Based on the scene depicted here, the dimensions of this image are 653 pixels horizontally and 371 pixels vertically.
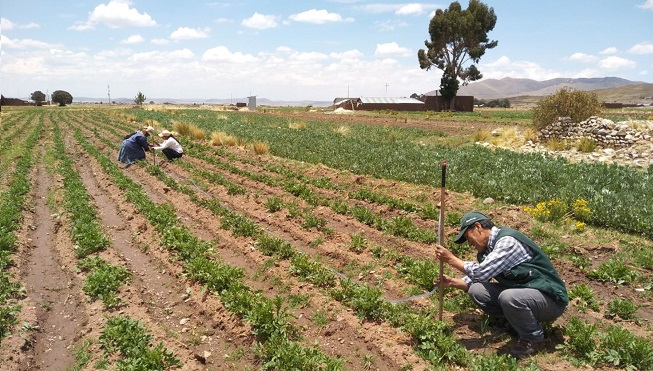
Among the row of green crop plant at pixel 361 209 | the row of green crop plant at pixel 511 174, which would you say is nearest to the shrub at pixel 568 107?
the row of green crop plant at pixel 511 174

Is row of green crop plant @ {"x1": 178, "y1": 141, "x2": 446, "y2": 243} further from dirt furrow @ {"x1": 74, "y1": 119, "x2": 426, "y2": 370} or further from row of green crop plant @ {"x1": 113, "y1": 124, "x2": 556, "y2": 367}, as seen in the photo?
dirt furrow @ {"x1": 74, "y1": 119, "x2": 426, "y2": 370}

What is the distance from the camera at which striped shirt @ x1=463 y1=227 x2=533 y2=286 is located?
5.00 m

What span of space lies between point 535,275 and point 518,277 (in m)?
0.19

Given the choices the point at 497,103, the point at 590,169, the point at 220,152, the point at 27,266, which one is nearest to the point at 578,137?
the point at 590,169

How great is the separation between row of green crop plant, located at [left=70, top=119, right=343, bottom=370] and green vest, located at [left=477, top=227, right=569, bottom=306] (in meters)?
2.21

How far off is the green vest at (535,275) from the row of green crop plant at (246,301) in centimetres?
221

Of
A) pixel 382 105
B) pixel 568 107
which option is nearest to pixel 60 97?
pixel 382 105

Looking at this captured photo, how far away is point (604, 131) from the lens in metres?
19.0

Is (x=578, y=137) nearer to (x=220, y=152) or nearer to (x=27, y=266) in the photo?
(x=220, y=152)

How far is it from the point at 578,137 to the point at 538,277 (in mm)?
17307

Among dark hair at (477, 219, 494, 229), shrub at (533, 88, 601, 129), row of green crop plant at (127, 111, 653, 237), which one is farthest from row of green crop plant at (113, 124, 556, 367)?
shrub at (533, 88, 601, 129)

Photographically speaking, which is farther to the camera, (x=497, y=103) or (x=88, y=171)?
(x=497, y=103)

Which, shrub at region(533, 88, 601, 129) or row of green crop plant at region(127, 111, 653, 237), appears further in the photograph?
shrub at region(533, 88, 601, 129)

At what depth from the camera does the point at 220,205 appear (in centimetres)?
1148
